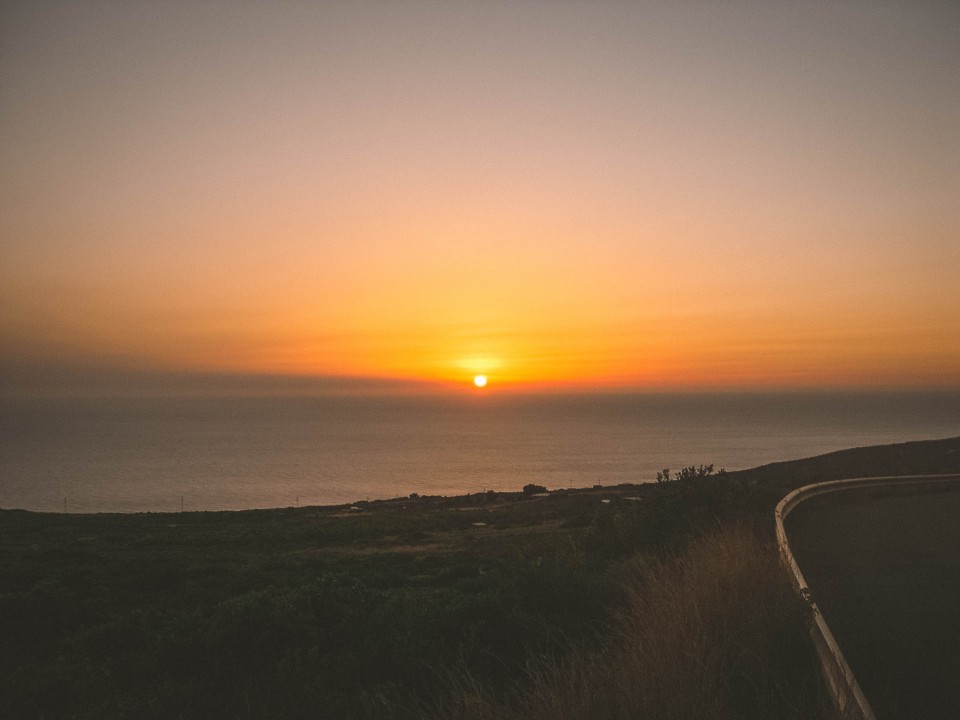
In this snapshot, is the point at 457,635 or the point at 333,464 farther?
the point at 333,464

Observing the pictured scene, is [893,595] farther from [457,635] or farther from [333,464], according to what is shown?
[333,464]

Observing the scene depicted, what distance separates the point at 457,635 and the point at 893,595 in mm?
5604

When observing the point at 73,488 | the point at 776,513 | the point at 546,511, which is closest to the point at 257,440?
the point at 73,488

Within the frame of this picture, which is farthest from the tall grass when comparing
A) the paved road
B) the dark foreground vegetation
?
the paved road

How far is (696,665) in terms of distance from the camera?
5.26m

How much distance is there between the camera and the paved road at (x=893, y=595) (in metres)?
5.63

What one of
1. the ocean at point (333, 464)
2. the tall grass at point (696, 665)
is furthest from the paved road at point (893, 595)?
the ocean at point (333, 464)

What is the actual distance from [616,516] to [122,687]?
1072 centimetres

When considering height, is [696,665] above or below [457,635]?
above

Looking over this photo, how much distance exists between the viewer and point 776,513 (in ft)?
47.2

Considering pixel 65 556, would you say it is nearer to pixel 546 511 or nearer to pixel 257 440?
pixel 546 511

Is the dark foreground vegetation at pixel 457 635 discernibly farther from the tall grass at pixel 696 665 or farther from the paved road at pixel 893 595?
the paved road at pixel 893 595

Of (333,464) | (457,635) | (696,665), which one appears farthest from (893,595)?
(333,464)

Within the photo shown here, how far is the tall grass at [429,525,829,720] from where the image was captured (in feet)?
15.4
